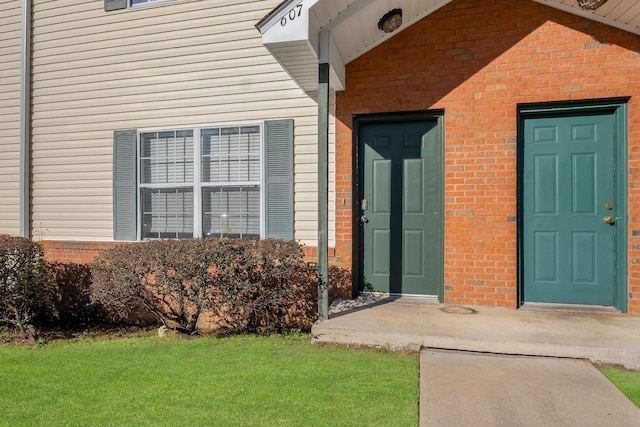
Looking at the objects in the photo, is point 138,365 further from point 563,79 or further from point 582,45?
point 582,45

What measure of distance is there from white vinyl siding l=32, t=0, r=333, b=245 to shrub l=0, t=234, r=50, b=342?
3.24ft

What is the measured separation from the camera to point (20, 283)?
16.0 ft

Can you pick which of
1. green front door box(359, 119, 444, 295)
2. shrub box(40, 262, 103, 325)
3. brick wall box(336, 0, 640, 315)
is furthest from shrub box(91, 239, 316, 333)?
brick wall box(336, 0, 640, 315)

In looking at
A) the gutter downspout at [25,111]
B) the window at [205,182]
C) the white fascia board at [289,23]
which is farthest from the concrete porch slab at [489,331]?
the gutter downspout at [25,111]

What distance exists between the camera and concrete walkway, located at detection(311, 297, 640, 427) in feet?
8.58

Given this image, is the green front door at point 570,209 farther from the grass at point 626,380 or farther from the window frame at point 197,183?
the window frame at point 197,183

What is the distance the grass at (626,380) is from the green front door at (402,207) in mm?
1826

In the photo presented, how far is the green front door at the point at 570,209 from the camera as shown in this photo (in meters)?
4.34

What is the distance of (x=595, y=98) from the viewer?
425cm

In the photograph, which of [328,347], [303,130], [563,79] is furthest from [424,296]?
[563,79]

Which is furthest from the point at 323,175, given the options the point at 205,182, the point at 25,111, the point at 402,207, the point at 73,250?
the point at 25,111

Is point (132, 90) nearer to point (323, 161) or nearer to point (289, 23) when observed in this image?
point (289, 23)

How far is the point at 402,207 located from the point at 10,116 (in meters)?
6.40

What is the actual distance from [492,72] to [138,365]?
487 cm
